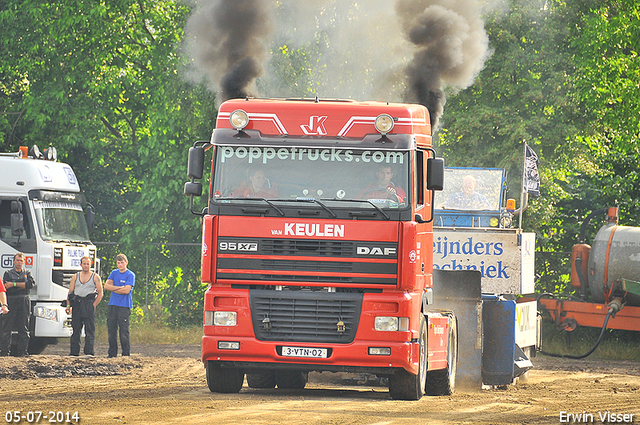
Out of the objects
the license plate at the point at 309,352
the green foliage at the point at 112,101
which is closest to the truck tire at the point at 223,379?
the license plate at the point at 309,352

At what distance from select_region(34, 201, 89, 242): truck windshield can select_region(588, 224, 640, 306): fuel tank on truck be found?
10637 mm

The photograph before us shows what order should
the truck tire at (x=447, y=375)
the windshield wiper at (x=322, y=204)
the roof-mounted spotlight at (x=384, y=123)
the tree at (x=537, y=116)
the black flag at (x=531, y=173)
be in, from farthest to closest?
the tree at (x=537, y=116)
the black flag at (x=531, y=173)
the truck tire at (x=447, y=375)
the roof-mounted spotlight at (x=384, y=123)
the windshield wiper at (x=322, y=204)

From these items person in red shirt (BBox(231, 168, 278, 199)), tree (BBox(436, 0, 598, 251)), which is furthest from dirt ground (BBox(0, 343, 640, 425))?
tree (BBox(436, 0, 598, 251))

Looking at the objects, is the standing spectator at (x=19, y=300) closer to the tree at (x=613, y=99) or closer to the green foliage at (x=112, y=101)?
the green foliage at (x=112, y=101)

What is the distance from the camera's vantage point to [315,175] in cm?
1183

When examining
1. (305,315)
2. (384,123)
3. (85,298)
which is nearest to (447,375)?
(305,315)

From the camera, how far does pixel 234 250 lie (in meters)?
11.8

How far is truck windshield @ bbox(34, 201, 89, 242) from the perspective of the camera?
761 inches

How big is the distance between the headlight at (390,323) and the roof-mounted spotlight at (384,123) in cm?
213

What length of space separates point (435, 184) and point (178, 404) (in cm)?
384

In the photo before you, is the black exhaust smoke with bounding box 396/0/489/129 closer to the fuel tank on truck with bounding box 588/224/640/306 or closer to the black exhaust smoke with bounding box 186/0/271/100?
the black exhaust smoke with bounding box 186/0/271/100

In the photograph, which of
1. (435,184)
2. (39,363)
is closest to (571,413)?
(435,184)

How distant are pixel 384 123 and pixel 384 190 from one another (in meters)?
0.80

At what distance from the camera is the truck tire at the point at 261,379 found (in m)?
14.1
